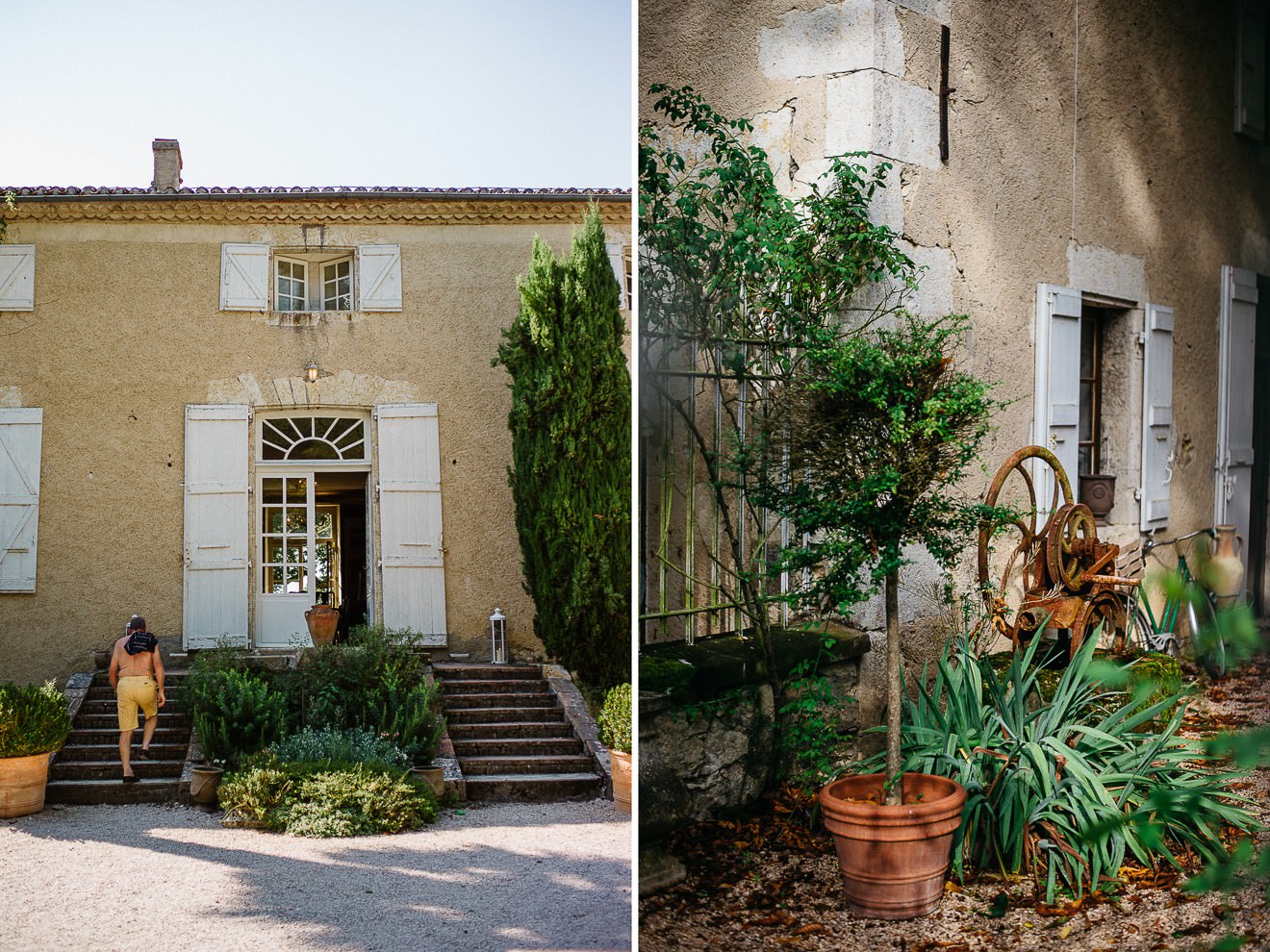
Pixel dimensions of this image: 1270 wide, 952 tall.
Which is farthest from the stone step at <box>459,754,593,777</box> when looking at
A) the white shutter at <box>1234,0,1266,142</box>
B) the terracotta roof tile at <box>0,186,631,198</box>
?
the white shutter at <box>1234,0,1266,142</box>

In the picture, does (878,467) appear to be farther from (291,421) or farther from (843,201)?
(291,421)

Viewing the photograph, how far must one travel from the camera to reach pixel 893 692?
2072 millimetres

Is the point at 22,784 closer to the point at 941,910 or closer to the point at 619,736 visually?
the point at 619,736

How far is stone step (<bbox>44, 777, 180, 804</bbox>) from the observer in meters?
2.93

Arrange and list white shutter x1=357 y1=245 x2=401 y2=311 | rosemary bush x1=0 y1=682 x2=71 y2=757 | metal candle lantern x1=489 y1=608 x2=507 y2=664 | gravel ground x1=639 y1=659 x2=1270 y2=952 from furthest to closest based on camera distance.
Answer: metal candle lantern x1=489 y1=608 x2=507 y2=664 → white shutter x1=357 y1=245 x2=401 y2=311 → rosemary bush x1=0 y1=682 x2=71 y2=757 → gravel ground x1=639 y1=659 x2=1270 y2=952

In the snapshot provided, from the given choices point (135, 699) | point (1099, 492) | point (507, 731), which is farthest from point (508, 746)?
point (1099, 492)

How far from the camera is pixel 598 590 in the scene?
10.6 feet

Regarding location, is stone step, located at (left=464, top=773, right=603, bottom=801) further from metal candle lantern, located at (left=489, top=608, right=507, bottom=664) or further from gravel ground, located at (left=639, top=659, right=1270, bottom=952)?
gravel ground, located at (left=639, top=659, right=1270, bottom=952)

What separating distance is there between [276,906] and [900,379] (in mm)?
2159

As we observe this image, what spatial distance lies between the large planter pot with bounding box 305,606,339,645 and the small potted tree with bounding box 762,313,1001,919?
1.52 m

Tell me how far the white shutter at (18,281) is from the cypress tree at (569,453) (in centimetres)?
132

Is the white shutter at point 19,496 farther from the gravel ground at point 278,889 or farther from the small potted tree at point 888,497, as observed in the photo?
the small potted tree at point 888,497

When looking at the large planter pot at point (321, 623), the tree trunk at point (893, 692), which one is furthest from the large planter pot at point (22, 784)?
the tree trunk at point (893, 692)

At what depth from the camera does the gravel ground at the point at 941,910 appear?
1.84m
